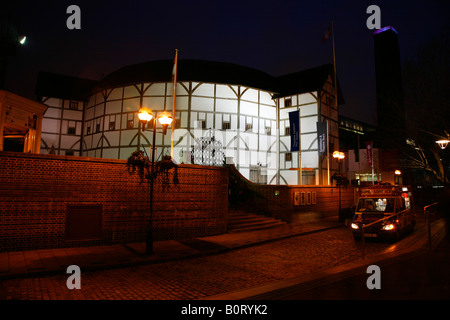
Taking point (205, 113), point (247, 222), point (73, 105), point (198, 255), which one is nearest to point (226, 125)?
point (205, 113)

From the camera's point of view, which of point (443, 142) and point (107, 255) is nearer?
point (107, 255)

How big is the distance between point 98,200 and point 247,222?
7708 millimetres

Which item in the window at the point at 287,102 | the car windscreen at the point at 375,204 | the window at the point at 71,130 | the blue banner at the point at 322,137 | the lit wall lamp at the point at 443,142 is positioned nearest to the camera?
the car windscreen at the point at 375,204

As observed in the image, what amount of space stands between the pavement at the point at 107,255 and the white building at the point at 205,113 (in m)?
13.2

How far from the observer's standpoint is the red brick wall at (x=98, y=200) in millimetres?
8539

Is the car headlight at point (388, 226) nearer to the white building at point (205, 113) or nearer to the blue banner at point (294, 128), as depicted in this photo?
the blue banner at point (294, 128)

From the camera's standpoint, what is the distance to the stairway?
13852 millimetres

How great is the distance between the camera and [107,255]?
833cm

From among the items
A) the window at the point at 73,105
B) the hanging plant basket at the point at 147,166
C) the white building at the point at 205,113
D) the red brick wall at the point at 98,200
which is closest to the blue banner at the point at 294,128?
the white building at the point at 205,113

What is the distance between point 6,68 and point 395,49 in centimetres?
5339

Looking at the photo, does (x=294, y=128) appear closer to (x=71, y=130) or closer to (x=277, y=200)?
(x=277, y=200)

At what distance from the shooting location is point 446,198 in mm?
7496

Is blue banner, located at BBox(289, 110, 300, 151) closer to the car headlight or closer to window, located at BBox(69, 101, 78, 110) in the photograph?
the car headlight
